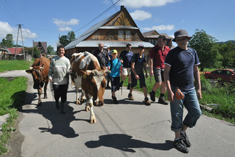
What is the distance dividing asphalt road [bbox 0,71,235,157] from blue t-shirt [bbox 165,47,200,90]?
1299 mm

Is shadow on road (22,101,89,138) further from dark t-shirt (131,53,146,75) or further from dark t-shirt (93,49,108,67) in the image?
dark t-shirt (131,53,146,75)

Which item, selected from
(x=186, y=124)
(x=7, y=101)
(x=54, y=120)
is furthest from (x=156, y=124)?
(x=7, y=101)

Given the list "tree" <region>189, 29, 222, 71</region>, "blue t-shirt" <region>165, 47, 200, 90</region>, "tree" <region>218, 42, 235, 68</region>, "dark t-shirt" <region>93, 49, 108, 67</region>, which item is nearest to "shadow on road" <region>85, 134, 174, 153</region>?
"blue t-shirt" <region>165, 47, 200, 90</region>

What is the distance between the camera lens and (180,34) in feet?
10.2

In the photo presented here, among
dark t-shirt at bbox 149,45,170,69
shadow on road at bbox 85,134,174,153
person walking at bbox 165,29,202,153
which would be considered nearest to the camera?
person walking at bbox 165,29,202,153

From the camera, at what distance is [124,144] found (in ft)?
11.5

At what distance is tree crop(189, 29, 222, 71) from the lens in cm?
3484

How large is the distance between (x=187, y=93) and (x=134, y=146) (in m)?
1.48

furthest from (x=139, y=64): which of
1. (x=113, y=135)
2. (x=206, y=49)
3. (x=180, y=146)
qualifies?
(x=206, y=49)

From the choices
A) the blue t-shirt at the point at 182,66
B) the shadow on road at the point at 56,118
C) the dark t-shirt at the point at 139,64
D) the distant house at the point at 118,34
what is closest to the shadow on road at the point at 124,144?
the shadow on road at the point at 56,118

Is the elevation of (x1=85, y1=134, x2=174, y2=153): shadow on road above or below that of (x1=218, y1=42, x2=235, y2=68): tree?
below

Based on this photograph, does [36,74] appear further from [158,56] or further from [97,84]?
[158,56]

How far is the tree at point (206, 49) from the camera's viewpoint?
1372 inches

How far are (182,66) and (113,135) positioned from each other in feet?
7.07
